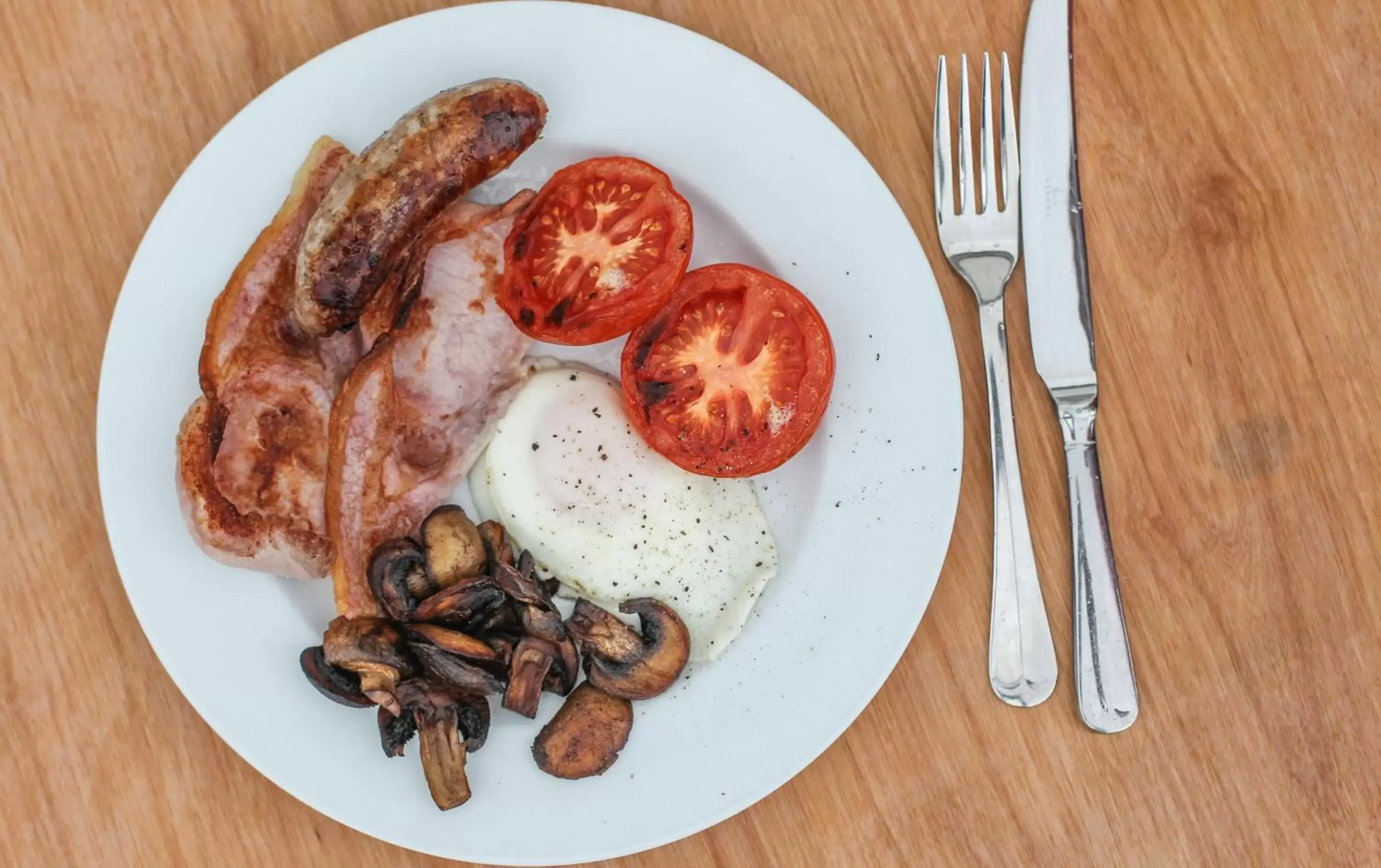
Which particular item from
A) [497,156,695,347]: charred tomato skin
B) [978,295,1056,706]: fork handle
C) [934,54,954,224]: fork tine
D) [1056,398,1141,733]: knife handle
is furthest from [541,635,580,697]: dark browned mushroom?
[934,54,954,224]: fork tine

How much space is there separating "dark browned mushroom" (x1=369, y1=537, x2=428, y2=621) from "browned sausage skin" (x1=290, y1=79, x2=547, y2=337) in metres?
0.55

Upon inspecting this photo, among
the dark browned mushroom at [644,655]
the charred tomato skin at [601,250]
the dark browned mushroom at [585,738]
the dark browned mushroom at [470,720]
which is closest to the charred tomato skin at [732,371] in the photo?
the charred tomato skin at [601,250]

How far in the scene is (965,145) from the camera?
2.04 meters

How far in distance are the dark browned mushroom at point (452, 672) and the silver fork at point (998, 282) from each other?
1186mm

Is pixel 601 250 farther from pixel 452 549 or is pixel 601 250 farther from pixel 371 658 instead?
pixel 371 658

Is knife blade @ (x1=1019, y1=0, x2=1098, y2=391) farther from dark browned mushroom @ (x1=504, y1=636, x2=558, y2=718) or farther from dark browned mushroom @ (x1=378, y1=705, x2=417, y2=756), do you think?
dark browned mushroom @ (x1=378, y1=705, x2=417, y2=756)

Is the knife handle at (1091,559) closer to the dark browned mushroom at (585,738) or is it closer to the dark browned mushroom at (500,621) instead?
the dark browned mushroom at (585,738)

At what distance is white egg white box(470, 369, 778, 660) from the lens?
6.75ft

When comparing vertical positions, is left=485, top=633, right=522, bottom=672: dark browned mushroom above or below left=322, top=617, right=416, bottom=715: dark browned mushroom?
below

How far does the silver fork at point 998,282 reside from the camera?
2.05m

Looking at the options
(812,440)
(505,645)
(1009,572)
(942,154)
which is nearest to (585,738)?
(505,645)

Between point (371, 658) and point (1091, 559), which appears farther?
point (1091, 559)

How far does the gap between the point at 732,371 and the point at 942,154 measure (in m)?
0.73

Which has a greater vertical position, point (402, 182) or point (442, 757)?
point (402, 182)
